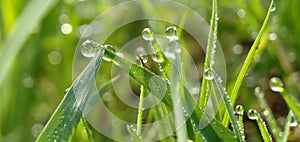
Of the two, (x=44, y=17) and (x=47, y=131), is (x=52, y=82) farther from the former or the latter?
(x=47, y=131)

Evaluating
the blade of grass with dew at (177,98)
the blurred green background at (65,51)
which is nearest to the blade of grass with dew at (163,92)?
the blade of grass with dew at (177,98)

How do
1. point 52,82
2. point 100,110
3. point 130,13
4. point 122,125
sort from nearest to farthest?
point 122,125, point 100,110, point 52,82, point 130,13

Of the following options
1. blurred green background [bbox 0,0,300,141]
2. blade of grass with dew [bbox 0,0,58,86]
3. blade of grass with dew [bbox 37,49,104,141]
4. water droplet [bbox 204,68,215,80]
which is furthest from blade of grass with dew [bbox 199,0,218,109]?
blade of grass with dew [bbox 0,0,58,86]

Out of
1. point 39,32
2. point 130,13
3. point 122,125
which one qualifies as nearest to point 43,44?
point 39,32

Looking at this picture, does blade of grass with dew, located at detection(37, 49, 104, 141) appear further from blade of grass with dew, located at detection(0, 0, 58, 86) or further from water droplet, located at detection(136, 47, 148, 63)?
blade of grass with dew, located at detection(0, 0, 58, 86)

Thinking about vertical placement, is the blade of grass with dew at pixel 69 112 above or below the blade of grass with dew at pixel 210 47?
below

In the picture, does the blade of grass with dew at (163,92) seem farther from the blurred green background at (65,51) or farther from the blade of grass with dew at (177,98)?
the blurred green background at (65,51)
